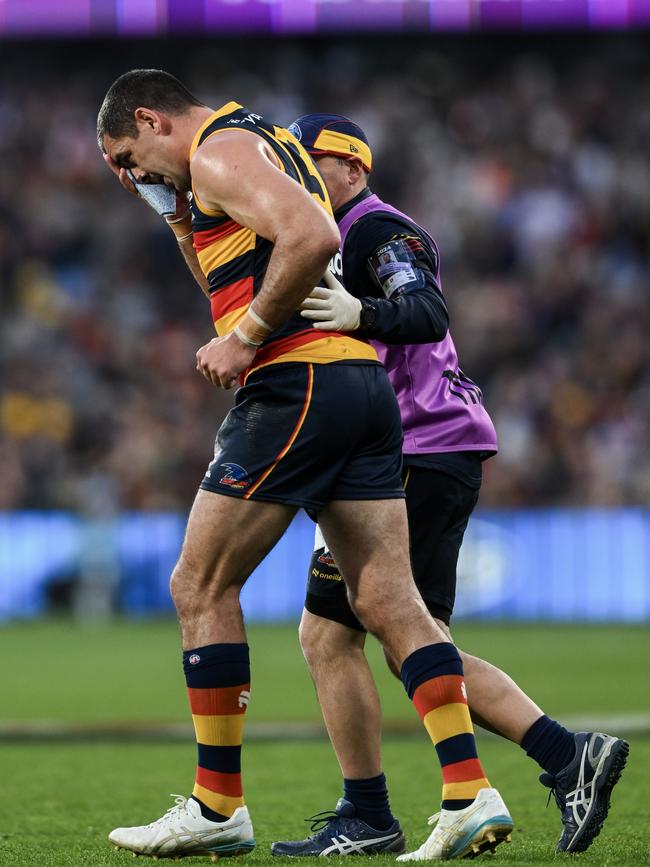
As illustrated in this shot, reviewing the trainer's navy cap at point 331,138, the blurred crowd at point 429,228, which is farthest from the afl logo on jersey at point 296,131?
the blurred crowd at point 429,228

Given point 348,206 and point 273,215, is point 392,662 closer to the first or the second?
point 273,215

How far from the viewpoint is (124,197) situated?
A: 21578 mm

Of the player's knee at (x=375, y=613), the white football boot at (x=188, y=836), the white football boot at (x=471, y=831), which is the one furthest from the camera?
the player's knee at (x=375, y=613)

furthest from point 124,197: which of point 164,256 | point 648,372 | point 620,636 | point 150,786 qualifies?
point 150,786

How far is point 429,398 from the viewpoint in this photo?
5133mm

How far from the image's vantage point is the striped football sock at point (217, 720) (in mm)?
4508

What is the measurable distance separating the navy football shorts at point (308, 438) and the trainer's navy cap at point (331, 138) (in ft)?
3.19

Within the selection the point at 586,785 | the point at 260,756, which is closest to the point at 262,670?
the point at 260,756

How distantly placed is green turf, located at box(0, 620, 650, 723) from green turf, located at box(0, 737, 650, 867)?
142cm

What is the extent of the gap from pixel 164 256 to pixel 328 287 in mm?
16726

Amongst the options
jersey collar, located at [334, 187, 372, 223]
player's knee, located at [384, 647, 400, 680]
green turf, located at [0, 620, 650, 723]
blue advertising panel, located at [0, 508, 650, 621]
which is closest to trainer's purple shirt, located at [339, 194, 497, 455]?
jersey collar, located at [334, 187, 372, 223]

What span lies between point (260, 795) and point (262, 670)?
5.63m

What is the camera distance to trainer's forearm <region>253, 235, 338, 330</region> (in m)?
4.36

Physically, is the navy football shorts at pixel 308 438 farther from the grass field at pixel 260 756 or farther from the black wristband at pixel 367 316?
the grass field at pixel 260 756
